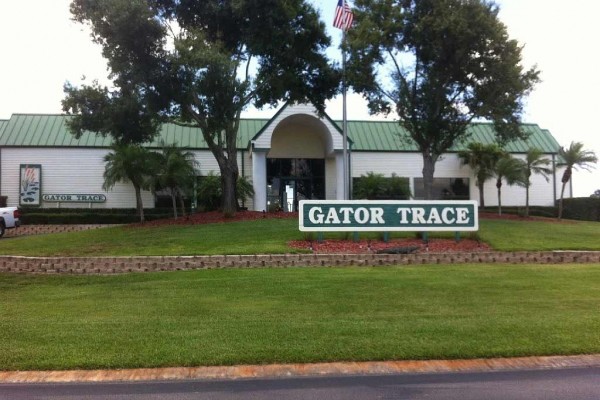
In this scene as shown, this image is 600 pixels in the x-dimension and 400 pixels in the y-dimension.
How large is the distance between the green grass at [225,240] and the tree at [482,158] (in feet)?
37.3

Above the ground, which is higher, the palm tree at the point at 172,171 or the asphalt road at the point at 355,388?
the palm tree at the point at 172,171

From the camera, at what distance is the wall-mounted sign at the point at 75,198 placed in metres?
30.9

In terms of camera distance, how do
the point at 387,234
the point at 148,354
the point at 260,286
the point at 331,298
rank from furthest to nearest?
the point at 387,234
the point at 260,286
the point at 331,298
the point at 148,354

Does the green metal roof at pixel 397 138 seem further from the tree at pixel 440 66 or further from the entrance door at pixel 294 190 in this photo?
the tree at pixel 440 66

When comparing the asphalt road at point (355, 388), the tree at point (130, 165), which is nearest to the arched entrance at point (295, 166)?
the tree at point (130, 165)

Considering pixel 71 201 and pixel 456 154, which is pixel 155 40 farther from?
pixel 456 154

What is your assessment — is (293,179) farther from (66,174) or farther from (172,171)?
(66,174)

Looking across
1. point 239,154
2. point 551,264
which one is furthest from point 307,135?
point 551,264

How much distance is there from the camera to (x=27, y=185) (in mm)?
30641

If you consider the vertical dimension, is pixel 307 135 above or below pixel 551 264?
above

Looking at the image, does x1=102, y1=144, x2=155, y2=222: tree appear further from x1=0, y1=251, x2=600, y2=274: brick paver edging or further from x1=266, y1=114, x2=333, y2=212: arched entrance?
x1=266, y1=114, x2=333, y2=212: arched entrance

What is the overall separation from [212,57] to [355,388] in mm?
13815

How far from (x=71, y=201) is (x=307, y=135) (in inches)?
573

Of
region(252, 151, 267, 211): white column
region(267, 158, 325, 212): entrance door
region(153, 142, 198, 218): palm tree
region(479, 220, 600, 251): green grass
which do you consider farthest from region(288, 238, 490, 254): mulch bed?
region(267, 158, 325, 212): entrance door
